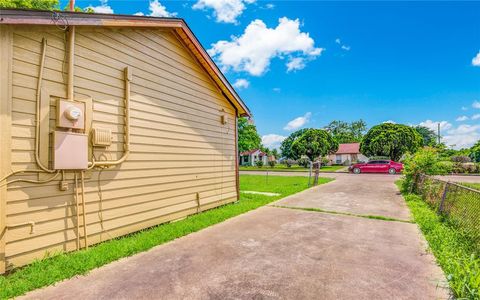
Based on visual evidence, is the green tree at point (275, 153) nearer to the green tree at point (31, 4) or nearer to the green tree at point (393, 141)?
the green tree at point (393, 141)

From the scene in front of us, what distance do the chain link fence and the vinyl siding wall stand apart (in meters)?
5.73

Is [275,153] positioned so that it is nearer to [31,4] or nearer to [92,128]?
[31,4]

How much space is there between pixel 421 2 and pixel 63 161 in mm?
13408

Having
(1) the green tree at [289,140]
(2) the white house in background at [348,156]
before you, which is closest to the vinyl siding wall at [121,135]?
(1) the green tree at [289,140]

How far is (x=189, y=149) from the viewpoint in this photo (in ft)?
20.8

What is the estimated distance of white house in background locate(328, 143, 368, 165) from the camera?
1820 inches

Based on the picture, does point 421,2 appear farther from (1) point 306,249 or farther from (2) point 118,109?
(2) point 118,109

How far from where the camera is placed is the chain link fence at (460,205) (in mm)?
4227

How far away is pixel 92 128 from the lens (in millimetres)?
4035

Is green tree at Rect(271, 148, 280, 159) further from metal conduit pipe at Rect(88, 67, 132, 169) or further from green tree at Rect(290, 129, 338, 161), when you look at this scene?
metal conduit pipe at Rect(88, 67, 132, 169)

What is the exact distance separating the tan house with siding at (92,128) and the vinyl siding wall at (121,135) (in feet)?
0.06

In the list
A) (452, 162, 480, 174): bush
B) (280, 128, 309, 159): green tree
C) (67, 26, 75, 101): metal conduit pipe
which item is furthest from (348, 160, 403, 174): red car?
(280, 128, 309, 159): green tree

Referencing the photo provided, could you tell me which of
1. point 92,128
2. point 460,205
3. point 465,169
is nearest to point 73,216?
point 92,128

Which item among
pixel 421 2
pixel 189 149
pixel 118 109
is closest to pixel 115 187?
pixel 118 109
